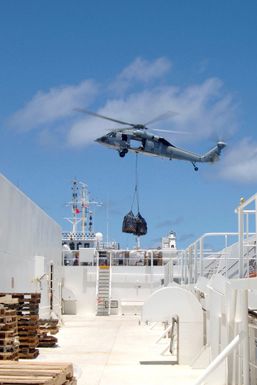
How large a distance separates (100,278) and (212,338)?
2620cm

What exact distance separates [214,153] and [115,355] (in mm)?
43210

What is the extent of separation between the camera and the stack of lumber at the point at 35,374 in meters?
8.16

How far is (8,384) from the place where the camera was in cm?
817

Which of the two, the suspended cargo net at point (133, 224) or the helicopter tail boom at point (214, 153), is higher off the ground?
the helicopter tail boom at point (214, 153)

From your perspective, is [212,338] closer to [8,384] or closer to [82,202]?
[8,384]

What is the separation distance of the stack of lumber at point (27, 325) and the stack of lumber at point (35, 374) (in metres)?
6.54

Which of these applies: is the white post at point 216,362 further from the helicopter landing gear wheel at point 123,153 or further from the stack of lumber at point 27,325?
the helicopter landing gear wheel at point 123,153

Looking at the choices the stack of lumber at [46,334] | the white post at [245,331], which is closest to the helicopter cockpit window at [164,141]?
the stack of lumber at [46,334]

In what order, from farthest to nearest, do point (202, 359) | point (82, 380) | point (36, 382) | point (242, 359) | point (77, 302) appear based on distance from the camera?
1. point (77, 302)
2. point (202, 359)
3. point (82, 380)
4. point (242, 359)
5. point (36, 382)

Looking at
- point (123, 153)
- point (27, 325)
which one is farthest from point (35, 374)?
point (123, 153)

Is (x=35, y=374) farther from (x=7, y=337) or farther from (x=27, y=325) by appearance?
(x=27, y=325)

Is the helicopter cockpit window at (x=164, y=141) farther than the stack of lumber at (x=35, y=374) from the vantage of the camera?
Yes

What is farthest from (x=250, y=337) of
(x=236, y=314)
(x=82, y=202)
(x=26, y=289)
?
(x=82, y=202)

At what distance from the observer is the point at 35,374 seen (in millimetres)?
8711
